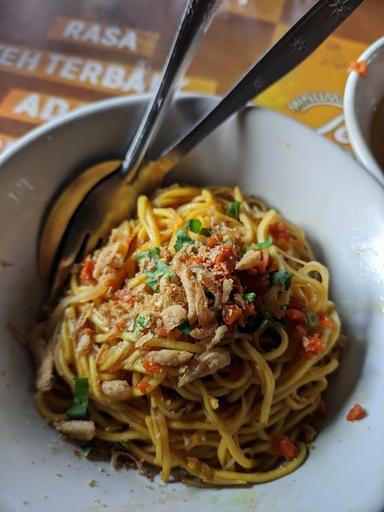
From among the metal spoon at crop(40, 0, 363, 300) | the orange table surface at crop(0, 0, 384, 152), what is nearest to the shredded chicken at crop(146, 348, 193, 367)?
the metal spoon at crop(40, 0, 363, 300)

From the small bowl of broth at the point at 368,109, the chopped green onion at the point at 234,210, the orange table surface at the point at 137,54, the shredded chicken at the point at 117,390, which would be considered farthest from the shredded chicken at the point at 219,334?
the orange table surface at the point at 137,54

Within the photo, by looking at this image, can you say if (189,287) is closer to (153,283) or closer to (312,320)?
(153,283)

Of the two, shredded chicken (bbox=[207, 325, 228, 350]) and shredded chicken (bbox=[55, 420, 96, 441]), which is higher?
shredded chicken (bbox=[207, 325, 228, 350])

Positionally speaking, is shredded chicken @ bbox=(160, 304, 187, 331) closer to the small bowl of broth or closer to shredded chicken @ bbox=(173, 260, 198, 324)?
shredded chicken @ bbox=(173, 260, 198, 324)

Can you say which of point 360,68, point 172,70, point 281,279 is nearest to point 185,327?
point 281,279

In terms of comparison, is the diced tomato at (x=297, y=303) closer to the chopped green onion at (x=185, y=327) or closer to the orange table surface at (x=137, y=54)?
the chopped green onion at (x=185, y=327)

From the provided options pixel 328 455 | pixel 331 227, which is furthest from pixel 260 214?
pixel 328 455

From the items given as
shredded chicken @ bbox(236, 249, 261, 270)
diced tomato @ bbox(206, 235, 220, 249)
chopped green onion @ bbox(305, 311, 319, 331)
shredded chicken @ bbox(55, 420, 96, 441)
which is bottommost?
shredded chicken @ bbox(55, 420, 96, 441)
